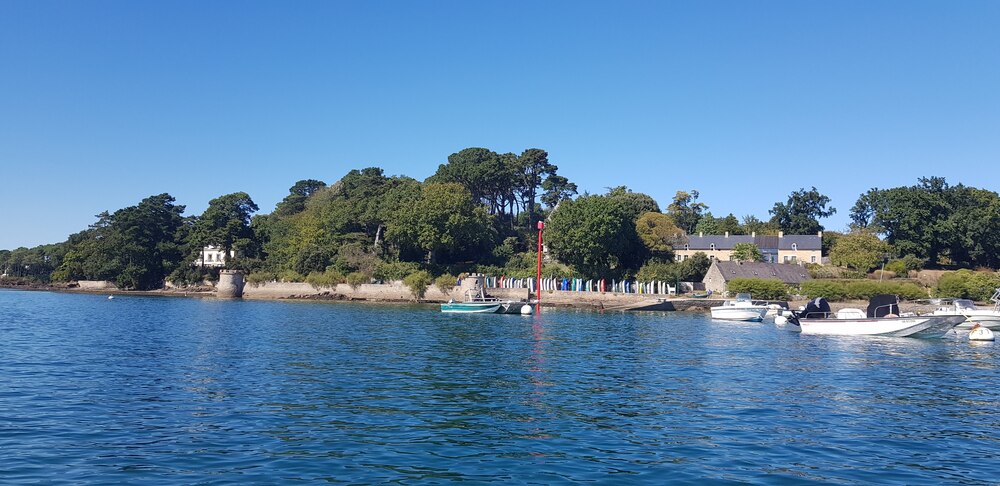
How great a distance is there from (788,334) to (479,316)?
2470 cm

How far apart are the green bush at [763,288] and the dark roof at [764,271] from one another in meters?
3.11

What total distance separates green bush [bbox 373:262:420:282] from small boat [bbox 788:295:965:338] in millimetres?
50308

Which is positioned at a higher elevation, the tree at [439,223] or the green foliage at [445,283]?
the tree at [439,223]

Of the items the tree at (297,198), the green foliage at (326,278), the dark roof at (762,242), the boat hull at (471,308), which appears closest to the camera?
the boat hull at (471,308)

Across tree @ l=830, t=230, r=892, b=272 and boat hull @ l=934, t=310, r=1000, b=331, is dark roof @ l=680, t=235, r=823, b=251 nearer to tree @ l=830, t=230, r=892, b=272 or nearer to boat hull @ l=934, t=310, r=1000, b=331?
tree @ l=830, t=230, r=892, b=272

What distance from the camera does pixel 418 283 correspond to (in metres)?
85.2

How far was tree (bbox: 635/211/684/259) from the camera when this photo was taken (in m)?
91.8

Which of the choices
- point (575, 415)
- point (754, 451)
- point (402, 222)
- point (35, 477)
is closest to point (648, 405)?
point (575, 415)

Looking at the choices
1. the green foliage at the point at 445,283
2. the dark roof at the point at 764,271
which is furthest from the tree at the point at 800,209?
the green foliage at the point at 445,283

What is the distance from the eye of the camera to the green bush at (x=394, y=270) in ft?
291

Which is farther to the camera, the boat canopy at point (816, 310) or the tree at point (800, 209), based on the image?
the tree at point (800, 209)

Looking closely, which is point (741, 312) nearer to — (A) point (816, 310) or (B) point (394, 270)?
(A) point (816, 310)

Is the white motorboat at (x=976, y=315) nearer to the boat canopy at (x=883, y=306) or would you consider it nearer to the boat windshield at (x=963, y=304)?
the boat windshield at (x=963, y=304)

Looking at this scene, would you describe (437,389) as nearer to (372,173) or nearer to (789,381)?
(789,381)
